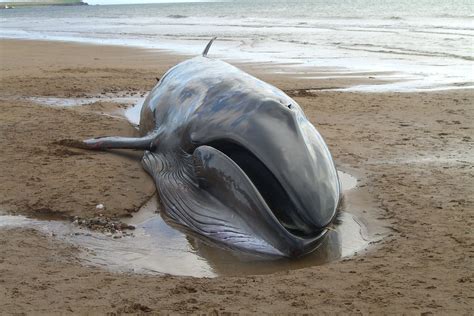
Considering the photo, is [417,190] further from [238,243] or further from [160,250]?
[160,250]

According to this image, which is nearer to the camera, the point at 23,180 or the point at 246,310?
the point at 246,310

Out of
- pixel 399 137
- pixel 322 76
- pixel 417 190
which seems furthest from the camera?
pixel 322 76

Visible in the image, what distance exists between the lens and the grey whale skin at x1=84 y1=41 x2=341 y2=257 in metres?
4.18

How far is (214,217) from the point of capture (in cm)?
459

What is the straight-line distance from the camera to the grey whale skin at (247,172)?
13.7ft

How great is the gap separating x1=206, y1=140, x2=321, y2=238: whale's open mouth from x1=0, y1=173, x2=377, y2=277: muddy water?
233 millimetres

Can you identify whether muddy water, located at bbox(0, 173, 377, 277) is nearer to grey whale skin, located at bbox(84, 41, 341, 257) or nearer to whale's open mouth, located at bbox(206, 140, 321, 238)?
grey whale skin, located at bbox(84, 41, 341, 257)

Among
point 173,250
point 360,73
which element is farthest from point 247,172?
point 360,73

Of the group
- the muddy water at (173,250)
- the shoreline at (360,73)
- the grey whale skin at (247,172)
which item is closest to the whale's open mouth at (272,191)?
the grey whale skin at (247,172)

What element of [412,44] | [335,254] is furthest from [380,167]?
[412,44]

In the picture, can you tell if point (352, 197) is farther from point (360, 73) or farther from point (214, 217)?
point (360, 73)

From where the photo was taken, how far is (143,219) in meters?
5.06

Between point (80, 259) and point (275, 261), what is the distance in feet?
4.51

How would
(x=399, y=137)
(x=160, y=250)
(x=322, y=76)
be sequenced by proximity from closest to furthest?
1. (x=160, y=250)
2. (x=399, y=137)
3. (x=322, y=76)
